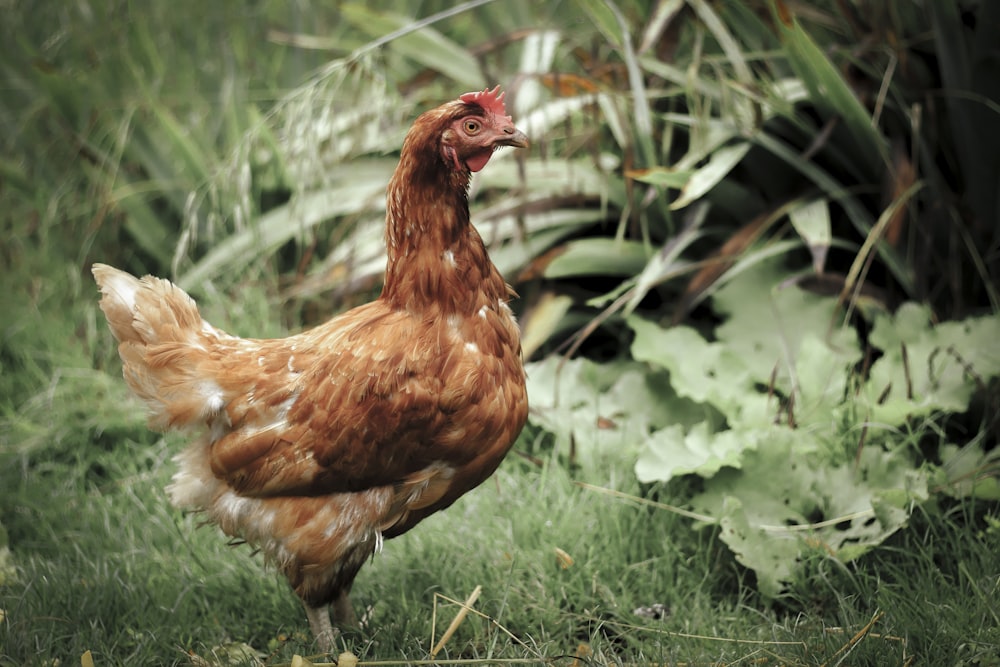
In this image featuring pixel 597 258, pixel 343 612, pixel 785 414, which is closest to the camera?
pixel 343 612

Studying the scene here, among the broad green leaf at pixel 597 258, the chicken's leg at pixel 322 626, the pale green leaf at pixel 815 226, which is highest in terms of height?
the pale green leaf at pixel 815 226

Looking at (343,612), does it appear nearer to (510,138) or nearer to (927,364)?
(510,138)

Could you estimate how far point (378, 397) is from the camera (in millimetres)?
2061

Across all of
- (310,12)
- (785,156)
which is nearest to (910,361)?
(785,156)

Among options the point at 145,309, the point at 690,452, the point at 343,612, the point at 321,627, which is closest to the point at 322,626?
the point at 321,627

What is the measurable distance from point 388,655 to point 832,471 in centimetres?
131

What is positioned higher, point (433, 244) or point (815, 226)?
point (433, 244)

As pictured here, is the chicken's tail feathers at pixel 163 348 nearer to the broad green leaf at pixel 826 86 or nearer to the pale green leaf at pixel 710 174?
the pale green leaf at pixel 710 174

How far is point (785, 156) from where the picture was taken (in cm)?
312

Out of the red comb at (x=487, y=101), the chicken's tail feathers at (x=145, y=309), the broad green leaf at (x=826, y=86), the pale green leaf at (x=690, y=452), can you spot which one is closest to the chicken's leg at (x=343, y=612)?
the chicken's tail feathers at (x=145, y=309)

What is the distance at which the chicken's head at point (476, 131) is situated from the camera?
6.59 ft

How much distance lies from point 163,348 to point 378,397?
0.60 m

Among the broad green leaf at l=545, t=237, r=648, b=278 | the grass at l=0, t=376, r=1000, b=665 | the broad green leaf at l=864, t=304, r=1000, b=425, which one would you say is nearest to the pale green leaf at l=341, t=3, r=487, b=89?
the broad green leaf at l=545, t=237, r=648, b=278

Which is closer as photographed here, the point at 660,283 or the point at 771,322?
the point at 771,322
